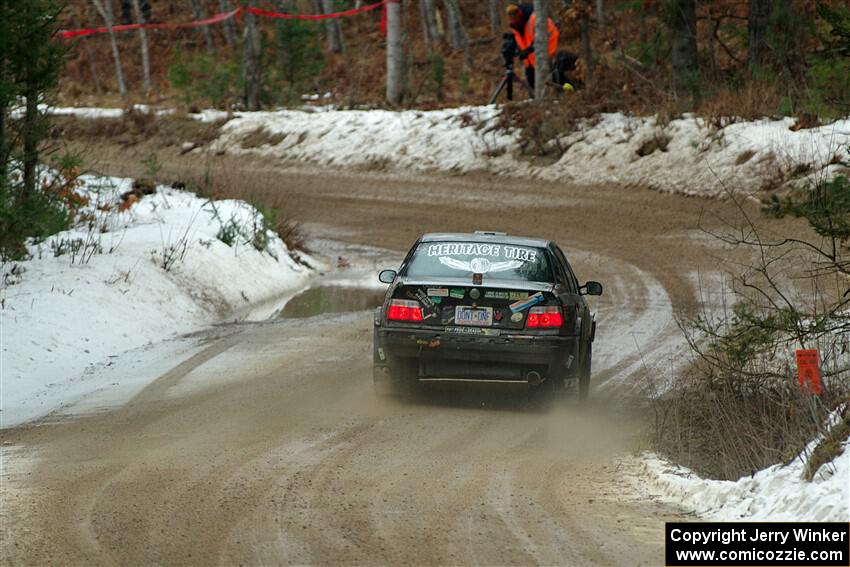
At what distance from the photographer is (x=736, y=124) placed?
23.7 metres

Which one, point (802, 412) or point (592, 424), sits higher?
point (802, 412)

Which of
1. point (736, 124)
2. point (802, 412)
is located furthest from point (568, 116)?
Result: point (802, 412)

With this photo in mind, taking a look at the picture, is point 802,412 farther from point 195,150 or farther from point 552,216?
point 195,150

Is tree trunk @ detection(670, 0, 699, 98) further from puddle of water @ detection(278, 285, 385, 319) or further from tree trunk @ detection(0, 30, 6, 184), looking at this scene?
tree trunk @ detection(0, 30, 6, 184)

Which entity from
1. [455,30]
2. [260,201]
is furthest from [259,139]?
[455,30]

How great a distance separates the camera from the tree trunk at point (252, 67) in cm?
3569

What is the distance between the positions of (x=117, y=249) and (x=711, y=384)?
8.65 m

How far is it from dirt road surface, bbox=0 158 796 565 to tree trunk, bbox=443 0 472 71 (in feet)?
106

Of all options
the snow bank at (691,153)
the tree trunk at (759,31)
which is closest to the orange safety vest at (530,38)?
the snow bank at (691,153)

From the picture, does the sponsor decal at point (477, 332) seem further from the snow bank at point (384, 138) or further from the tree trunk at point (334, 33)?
the tree trunk at point (334, 33)

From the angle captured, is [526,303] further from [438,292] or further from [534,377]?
[438,292]

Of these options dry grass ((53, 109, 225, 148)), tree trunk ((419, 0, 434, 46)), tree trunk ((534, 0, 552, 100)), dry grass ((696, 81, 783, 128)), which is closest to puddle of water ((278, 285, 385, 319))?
dry grass ((696, 81, 783, 128))

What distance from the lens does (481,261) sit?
10.8 metres

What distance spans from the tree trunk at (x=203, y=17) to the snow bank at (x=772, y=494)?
165 ft
